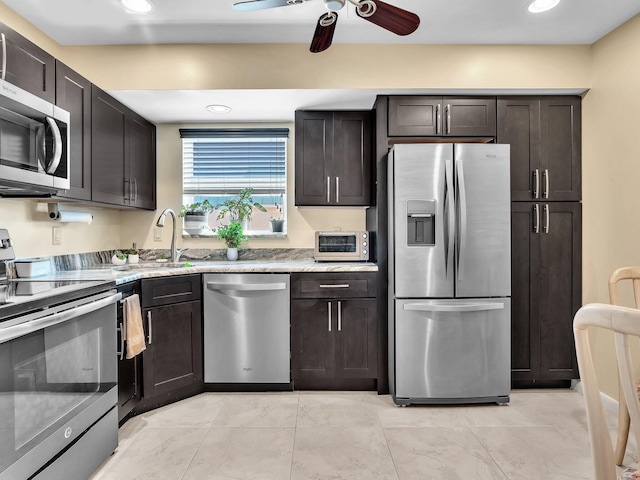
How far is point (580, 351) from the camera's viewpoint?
36.4 inches

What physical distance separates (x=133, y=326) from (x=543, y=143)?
10.2ft

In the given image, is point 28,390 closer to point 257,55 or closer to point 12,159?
point 12,159

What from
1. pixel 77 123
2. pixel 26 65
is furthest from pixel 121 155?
pixel 26 65

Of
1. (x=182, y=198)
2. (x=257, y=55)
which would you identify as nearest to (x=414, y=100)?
(x=257, y=55)

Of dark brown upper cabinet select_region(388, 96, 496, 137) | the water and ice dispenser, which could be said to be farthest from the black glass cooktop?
dark brown upper cabinet select_region(388, 96, 496, 137)

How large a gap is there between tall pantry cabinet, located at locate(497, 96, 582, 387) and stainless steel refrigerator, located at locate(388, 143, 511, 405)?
0.30 metres

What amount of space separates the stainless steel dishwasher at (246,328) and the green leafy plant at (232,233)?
633 millimetres

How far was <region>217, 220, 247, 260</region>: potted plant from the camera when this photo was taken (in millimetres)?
3465

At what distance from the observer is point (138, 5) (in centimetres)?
229

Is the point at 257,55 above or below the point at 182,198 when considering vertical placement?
above

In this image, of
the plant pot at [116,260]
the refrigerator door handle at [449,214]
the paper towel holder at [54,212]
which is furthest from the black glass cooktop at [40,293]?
the refrigerator door handle at [449,214]

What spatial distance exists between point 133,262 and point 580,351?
3290 millimetres

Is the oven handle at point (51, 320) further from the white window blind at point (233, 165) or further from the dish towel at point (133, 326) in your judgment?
the white window blind at point (233, 165)

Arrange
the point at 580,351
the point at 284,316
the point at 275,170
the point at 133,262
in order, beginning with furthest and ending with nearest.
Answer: the point at 275,170 < the point at 133,262 < the point at 284,316 < the point at 580,351
